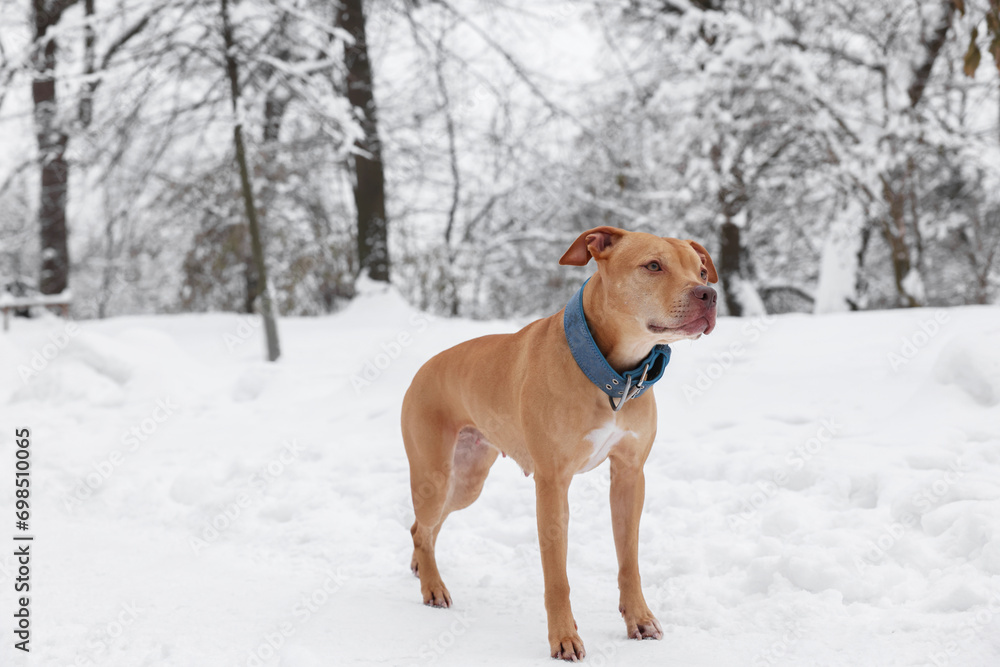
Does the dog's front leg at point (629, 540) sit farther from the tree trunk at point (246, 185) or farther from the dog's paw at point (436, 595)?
the tree trunk at point (246, 185)

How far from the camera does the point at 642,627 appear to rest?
276cm

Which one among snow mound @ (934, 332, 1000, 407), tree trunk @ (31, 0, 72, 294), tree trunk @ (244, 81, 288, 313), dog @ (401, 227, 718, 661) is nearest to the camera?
dog @ (401, 227, 718, 661)

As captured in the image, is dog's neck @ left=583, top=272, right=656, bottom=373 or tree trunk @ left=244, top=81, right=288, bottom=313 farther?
tree trunk @ left=244, top=81, right=288, bottom=313

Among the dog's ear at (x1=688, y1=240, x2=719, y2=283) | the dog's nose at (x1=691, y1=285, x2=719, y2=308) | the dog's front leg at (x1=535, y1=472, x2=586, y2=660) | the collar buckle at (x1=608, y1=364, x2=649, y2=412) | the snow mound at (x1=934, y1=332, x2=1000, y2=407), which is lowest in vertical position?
the dog's front leg at (x1=535, y1=472, x2=586, y2=660)

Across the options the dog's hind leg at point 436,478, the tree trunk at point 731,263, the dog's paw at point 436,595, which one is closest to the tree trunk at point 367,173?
the tree trunk at point 731,263

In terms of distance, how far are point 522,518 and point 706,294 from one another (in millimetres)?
2261

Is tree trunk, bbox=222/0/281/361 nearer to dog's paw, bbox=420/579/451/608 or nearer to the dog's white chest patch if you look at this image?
dog's paw, bbox=420/579/451/608

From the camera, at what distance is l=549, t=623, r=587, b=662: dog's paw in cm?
252

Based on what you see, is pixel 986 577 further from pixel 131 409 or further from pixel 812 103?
pixel 812 103

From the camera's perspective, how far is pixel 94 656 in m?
2.52

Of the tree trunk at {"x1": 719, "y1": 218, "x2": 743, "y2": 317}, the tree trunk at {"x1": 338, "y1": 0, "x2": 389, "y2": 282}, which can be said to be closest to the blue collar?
the tree trunk at {"x1": 338, "y1": 0, "x2": 389, "y2": 282}

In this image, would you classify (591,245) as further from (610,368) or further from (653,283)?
(610,368)

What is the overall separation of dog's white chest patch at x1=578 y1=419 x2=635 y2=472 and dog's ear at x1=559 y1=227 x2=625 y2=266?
23.2 inches

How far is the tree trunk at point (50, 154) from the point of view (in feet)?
28.1
